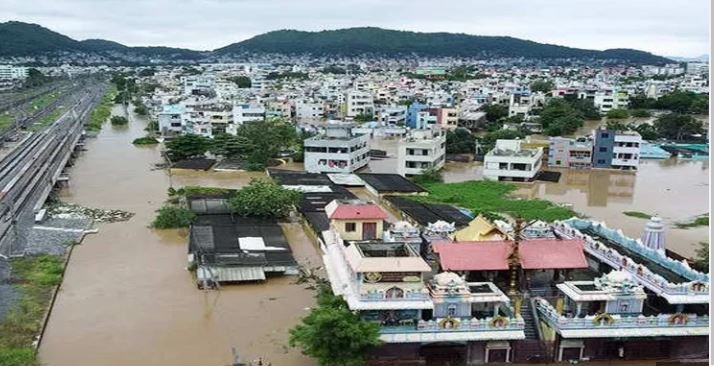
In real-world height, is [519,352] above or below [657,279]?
below

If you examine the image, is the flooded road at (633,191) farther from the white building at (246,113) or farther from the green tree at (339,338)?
the white building at (246,113)

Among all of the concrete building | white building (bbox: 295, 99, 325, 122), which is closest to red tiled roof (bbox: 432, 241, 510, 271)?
the concrete building

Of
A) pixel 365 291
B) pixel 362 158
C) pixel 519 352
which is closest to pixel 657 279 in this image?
pixel 519 352

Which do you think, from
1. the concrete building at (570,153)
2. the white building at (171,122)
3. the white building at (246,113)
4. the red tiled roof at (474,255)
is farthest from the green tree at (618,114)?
the red tiled roof at (474,255)

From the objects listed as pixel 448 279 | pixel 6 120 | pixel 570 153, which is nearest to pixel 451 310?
pixel 448 279

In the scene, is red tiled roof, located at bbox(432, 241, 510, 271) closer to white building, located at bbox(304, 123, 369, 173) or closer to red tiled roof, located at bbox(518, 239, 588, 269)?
red tiled roof, located at bbox(518, 239, 588, 269)

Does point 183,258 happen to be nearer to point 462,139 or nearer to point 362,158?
point 362,158
